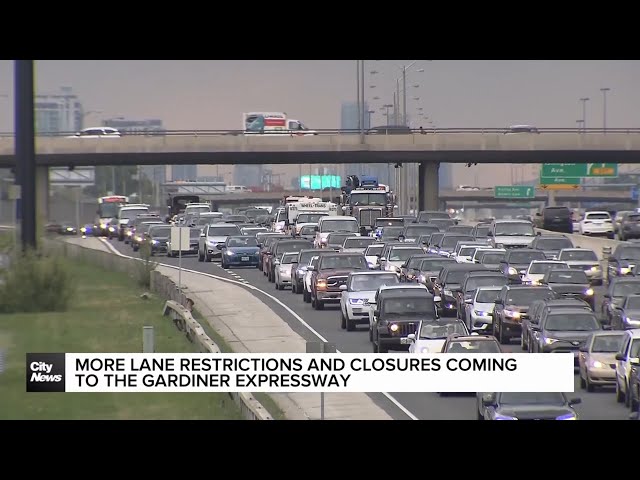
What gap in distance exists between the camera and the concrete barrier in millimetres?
22391

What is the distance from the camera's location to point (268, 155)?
279ft

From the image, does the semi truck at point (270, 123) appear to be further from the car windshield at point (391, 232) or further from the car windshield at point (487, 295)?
the car windshield at point (487, 295)

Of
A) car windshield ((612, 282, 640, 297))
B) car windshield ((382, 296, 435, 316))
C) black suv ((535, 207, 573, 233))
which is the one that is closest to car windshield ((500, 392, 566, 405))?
car windshield ((382, 296, 435, 316))

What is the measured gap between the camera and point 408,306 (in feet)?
114

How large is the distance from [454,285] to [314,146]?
41.9 metres

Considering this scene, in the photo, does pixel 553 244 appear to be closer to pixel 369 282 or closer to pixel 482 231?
pixel 482 231

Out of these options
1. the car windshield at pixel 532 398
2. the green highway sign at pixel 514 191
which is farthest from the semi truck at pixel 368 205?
the green highway sign at pixel 514 191

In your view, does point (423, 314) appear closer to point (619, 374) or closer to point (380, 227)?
point (619, 374)

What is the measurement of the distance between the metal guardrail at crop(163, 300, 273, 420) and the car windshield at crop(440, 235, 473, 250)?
19.9 metres

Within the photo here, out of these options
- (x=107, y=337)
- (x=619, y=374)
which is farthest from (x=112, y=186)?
(x=619, y=374)

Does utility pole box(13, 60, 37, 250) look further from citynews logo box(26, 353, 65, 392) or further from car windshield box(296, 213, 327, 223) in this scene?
car windshield box(296, 213, 327, 223)

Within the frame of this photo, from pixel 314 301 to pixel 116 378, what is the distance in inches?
997

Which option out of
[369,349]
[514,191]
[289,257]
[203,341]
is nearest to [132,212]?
[289,257]
